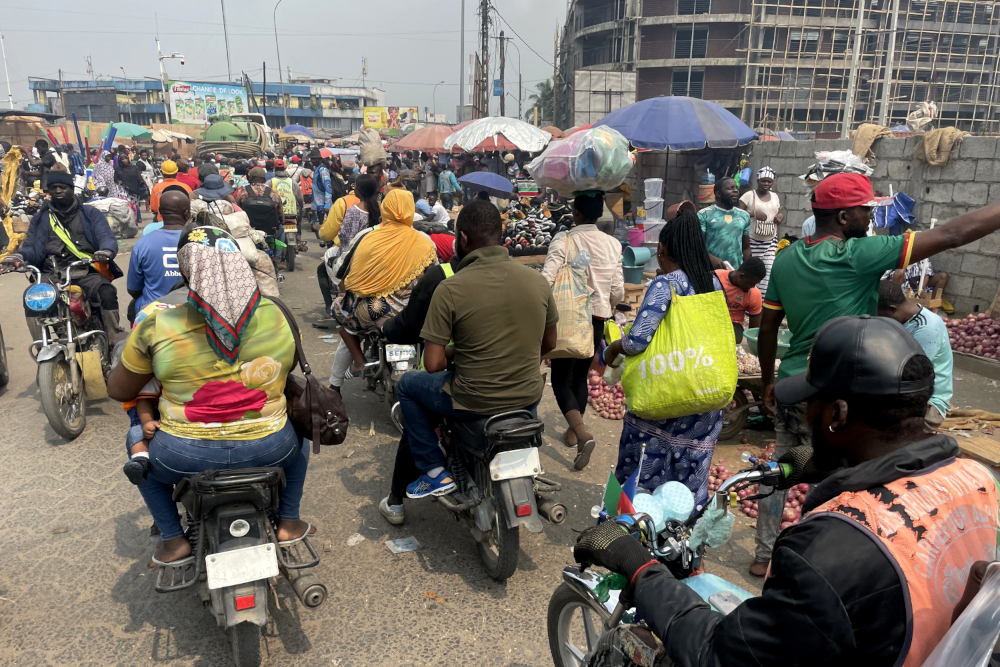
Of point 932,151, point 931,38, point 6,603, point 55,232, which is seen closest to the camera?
point 6,603

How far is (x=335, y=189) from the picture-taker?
48.8 feet

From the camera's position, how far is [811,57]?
4419 cm

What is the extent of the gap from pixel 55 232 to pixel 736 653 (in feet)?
21.3

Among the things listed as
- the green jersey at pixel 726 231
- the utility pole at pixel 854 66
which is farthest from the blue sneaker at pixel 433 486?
the utility pole at pixel 854 66

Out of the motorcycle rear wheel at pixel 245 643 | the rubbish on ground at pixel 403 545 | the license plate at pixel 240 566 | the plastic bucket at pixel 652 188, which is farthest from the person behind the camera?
the plastic bucket at pixel 652 188

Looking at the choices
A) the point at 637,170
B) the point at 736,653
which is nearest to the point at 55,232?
the point at 736,653

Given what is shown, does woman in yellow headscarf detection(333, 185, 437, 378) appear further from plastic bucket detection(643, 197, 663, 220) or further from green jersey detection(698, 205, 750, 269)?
plastic bucket detection(643, 197, 663, 220)

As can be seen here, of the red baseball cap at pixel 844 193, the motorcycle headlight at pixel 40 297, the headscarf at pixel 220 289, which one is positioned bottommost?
the motorcycle headlight at pixel 40 297

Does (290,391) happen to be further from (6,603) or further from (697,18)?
(697,18)

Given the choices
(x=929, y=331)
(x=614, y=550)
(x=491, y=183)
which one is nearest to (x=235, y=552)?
(x=614, y=550)

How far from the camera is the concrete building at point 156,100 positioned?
265 ft

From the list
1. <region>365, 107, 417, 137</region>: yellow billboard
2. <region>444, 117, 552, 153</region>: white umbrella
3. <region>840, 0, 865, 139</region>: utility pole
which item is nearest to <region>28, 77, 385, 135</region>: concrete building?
<region>365, 107, 417, 137</region>: yellow billboard

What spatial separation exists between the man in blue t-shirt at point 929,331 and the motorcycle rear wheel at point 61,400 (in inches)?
225

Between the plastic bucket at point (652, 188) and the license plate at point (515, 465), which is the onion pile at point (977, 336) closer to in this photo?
the license plate at point (515, 465)
